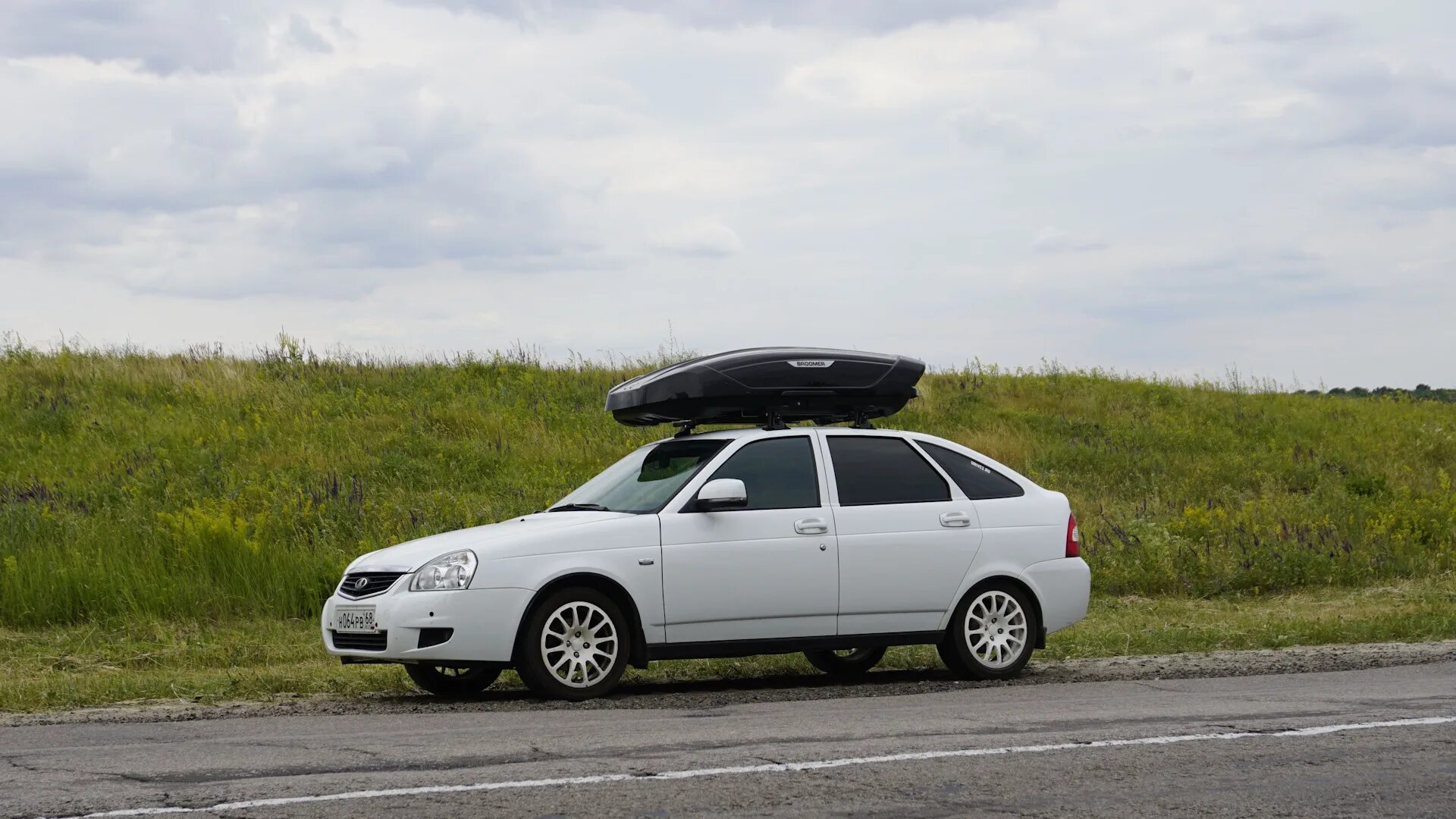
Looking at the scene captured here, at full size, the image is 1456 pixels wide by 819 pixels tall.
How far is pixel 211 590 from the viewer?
14555mm

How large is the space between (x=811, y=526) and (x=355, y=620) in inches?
Result: 114

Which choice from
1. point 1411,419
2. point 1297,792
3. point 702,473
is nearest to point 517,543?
→ point 702,473

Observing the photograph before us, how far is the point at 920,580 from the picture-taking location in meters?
9.60

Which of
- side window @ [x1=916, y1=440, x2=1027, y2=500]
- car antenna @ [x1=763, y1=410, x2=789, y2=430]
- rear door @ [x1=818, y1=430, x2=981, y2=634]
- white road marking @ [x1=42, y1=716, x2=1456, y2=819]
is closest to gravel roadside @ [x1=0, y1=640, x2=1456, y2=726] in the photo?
rear door @ [x1=818, y1=430, x2=981, y2=634]

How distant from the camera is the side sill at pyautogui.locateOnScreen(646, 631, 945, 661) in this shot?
8.98 metres

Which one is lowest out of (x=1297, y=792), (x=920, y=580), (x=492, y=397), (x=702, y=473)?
(x=1297, y=792)

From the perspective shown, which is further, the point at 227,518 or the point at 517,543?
the point at 227,518

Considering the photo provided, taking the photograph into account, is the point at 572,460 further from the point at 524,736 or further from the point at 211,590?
the point at 524,736

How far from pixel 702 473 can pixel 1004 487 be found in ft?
7.47

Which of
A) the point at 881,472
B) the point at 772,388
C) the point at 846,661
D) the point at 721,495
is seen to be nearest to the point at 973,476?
the point at 881,472

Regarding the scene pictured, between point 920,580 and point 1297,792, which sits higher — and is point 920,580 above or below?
above

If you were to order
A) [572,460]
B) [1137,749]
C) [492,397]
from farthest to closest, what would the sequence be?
[492,397]
[572,460]
[1137,749]

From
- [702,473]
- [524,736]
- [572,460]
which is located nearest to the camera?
[524,736]

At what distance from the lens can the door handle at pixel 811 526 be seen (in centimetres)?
933
